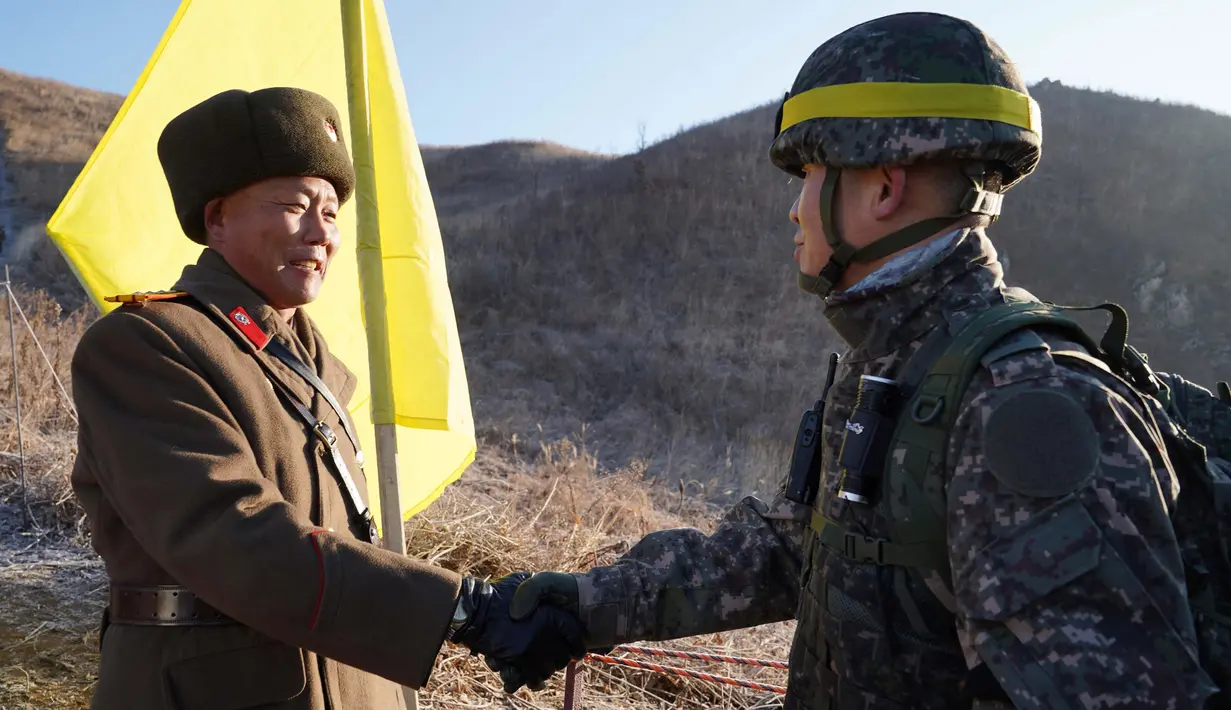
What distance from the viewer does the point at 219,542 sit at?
1733mm

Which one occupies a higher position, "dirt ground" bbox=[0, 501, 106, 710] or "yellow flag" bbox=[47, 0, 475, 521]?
"yellow flag" bbox=[47, 0, 475, 521]

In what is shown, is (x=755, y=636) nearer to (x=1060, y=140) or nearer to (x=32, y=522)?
(x=32, y=522)

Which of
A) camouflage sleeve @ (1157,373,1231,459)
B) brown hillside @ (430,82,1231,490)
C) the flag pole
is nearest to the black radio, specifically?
camouflage sleeve @ (1157,373,1231,459)

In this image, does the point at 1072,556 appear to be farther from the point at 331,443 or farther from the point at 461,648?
the point at 461,648

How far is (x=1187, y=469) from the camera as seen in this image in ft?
5.17

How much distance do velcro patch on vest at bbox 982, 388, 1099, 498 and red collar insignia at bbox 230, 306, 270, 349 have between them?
1608mm

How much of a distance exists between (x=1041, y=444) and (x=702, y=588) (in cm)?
116

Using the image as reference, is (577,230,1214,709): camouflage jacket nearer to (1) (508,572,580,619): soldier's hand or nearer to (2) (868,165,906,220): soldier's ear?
(2) (868,165,906,220): soldier's ear

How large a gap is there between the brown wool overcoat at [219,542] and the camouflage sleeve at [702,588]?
1.69ft

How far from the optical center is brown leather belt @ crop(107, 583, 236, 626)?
1864 mm

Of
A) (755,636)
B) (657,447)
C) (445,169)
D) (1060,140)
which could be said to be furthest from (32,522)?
(445,169)

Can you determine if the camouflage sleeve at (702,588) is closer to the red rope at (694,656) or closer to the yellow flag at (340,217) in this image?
the yellow flag at (340,217)

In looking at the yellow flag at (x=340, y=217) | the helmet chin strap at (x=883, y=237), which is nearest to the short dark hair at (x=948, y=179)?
the helmet chin strap at (x=883, y=237)


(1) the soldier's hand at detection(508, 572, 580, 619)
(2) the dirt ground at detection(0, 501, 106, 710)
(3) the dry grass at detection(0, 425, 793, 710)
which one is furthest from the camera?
(3) the dry grass at detection(0, 425, 793, 710)
